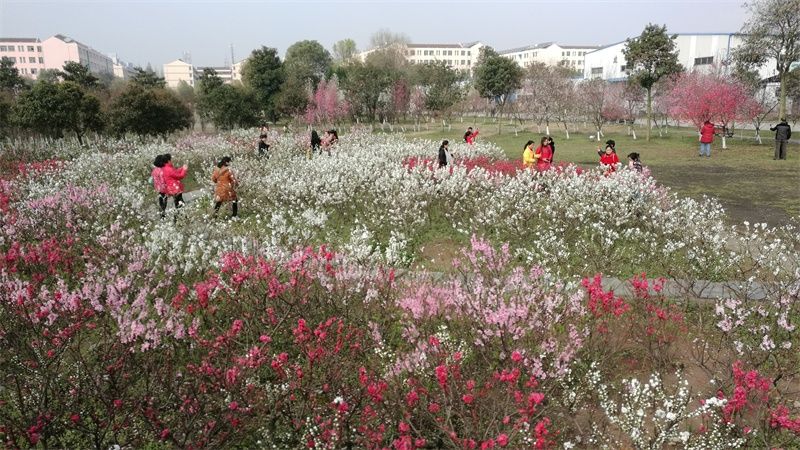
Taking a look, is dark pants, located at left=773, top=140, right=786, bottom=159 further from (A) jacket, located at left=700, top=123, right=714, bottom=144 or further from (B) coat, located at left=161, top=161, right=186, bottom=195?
(B) coat, located at left=161, top=161, right=186, bottom=195

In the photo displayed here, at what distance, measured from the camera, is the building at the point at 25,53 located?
105m

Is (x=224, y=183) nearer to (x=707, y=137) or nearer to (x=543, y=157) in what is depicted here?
(x=543, y=157)

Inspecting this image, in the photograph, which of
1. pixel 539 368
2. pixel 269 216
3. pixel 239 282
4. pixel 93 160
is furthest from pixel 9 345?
pixel 93 160

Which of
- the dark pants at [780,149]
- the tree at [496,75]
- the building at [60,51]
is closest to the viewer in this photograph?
the dark pants at [780,149]

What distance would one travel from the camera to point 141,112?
26.0 metres

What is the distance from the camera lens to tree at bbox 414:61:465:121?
148ft

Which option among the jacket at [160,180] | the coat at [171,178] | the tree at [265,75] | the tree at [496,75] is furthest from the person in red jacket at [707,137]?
the tree at [265,75]

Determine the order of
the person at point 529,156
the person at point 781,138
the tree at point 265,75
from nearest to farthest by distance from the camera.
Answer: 1. the person at point 529,156
2. the person at point 781,138
3. the tree at point 265,75

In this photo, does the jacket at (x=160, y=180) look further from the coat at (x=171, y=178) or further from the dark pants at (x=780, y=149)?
the dark pants at (x=780, y=149)

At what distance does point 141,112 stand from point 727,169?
84.9ft

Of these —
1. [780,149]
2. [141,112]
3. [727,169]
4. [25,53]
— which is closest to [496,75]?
[780,149]

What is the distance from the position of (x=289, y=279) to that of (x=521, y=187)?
6.16m

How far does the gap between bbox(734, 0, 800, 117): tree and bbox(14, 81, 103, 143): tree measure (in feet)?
103

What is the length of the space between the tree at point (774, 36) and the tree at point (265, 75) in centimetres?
3492
